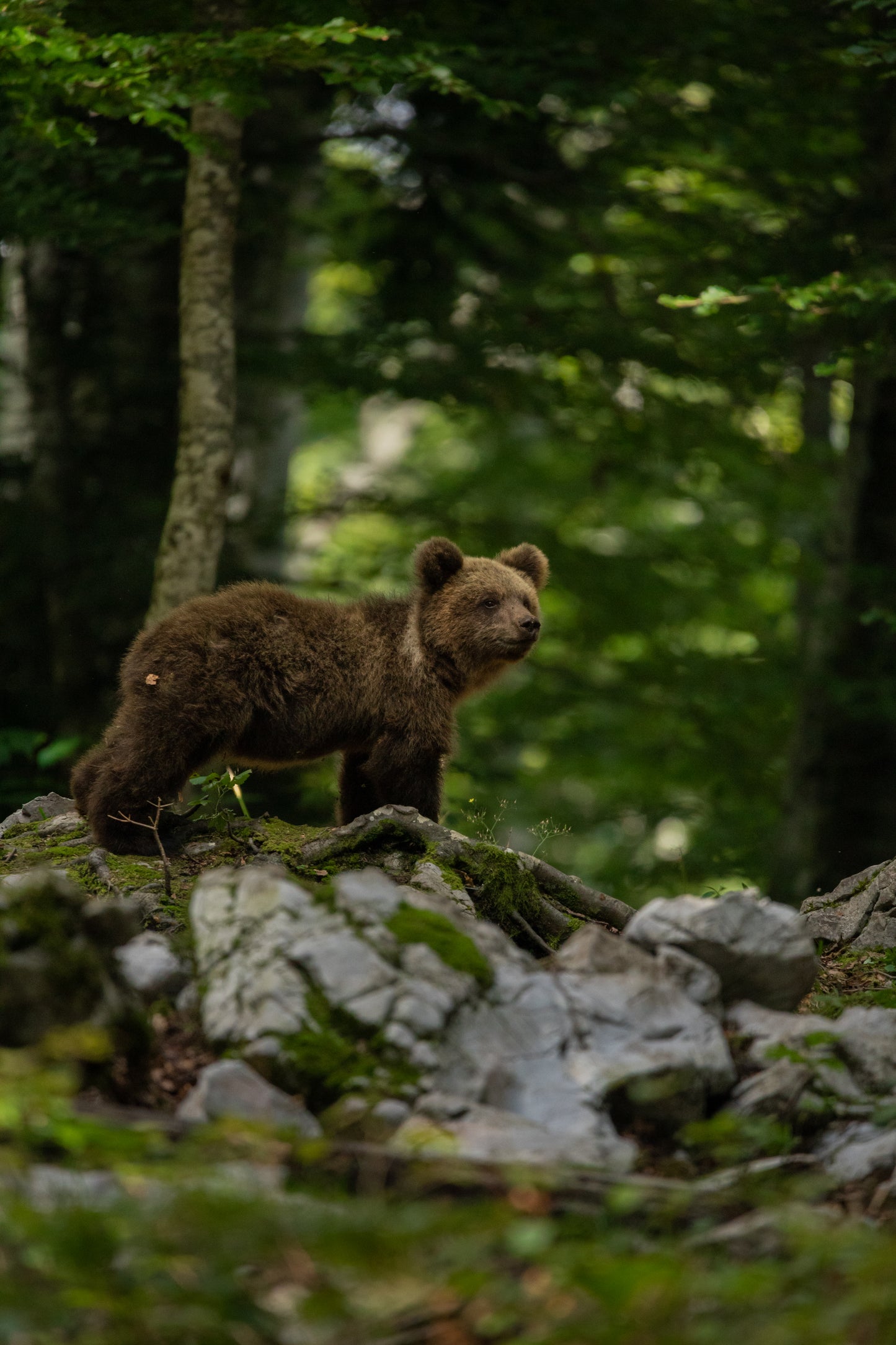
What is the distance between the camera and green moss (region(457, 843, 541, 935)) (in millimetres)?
6566

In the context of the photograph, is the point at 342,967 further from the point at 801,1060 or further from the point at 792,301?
Result: the point at 792,301

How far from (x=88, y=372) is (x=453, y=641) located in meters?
6.67

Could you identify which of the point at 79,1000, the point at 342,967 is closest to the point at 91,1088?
the point at 79,1000

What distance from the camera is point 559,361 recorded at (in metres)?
13.4

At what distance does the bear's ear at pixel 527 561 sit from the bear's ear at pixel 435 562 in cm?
74

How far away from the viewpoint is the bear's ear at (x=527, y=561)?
9203 mm

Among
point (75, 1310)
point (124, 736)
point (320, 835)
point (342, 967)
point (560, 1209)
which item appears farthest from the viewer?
point (320, 835)

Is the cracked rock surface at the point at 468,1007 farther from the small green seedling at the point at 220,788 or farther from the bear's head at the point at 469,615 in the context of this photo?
the bear's head at the point at 469,615

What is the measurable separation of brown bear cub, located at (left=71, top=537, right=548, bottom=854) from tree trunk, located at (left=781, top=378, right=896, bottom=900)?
5.79 m

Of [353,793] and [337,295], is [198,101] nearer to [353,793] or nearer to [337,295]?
[353,793]

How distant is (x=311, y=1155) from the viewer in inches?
134

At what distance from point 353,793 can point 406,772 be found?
2.42ft

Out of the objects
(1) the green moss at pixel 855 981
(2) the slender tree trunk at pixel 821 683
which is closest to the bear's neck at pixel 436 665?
(1) the green moss at pixel 855 981

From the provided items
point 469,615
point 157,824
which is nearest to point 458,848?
point 157,824
